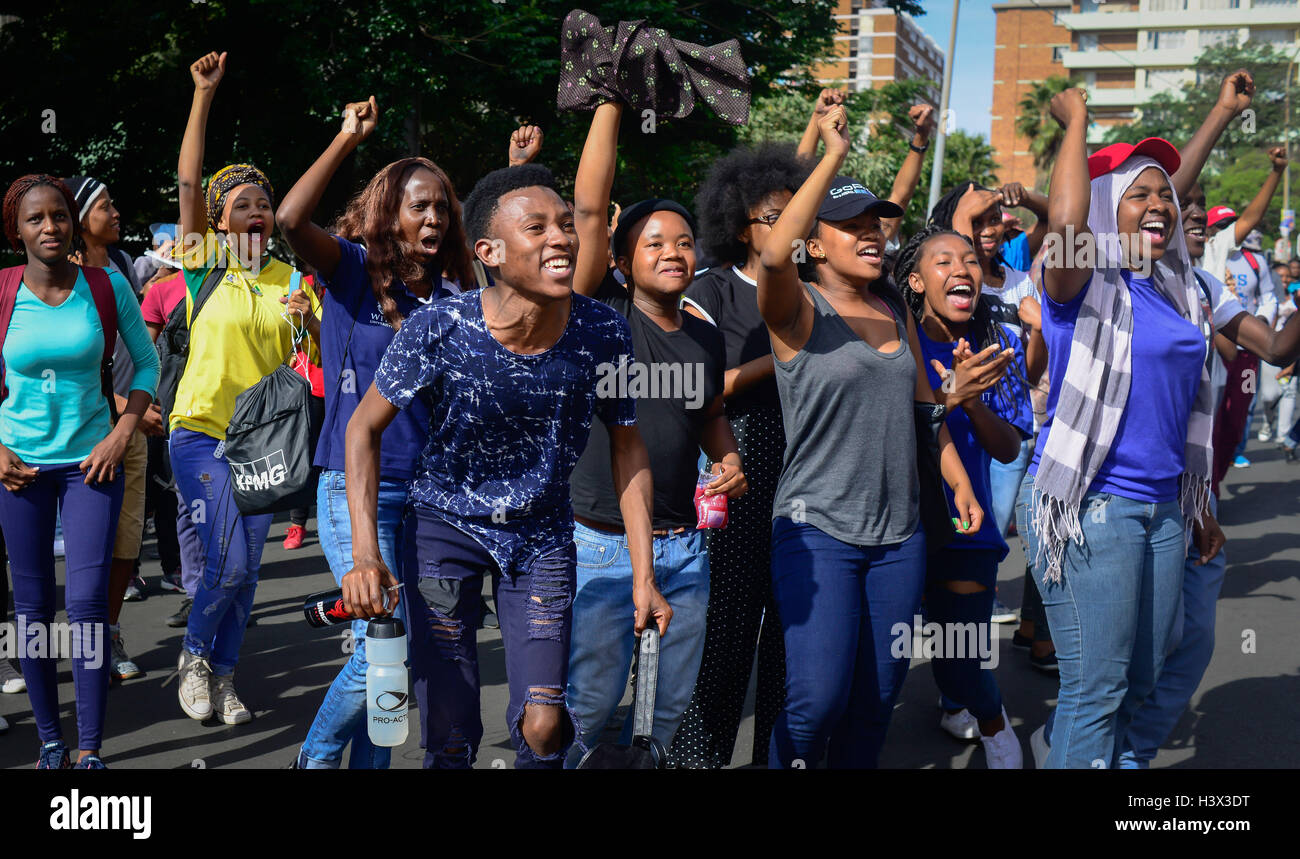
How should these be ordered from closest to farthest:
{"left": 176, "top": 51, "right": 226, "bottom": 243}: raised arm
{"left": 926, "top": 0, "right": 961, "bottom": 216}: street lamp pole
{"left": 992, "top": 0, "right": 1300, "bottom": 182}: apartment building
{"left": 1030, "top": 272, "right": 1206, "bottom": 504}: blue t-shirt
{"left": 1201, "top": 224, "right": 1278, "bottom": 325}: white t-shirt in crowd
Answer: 1. {"left": 1030, "top": 272, "right": 1206, "bottom": 504}: blue t-shirt
2. {"left": 176, "top": 51, "right": 226, "bottom": 243}: raised arm
3. {"left": 1201, "top": 224, "right": 1278, "bottom": 325}: white t-shirt in crowd
4. {"left": 926, "top": 0, "right": 961, "bottom": 216}: street lamp pole
5. {"left": 992, "top": 0, "right": 1300, "bottom": 182}: apartment building

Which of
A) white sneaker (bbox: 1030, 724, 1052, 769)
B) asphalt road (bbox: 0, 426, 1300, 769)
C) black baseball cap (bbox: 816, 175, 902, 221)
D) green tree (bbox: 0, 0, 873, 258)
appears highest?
green tree (bbox: 0, 0, 873, 258)

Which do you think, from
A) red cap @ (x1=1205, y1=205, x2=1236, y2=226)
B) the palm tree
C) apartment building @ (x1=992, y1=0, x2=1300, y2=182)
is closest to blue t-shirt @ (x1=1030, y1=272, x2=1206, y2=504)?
red cap @ (x1=1205, y1=205, x2=1236, y2=226)

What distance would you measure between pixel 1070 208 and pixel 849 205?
2.24 feet

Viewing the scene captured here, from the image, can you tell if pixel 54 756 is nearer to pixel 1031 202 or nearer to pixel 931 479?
pixel 931 479

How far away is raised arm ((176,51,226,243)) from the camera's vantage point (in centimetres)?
488

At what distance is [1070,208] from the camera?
3.37m

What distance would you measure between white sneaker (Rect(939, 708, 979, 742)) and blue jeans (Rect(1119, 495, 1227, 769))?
3.43 ft

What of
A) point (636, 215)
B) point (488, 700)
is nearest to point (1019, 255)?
point (636, 215)

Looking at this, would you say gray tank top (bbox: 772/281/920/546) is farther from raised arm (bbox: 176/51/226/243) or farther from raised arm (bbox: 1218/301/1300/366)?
raised arm (bbox: 176/51/226/243)

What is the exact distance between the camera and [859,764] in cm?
381

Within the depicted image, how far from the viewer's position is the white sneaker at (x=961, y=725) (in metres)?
5.00

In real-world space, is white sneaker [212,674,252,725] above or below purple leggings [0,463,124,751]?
below
